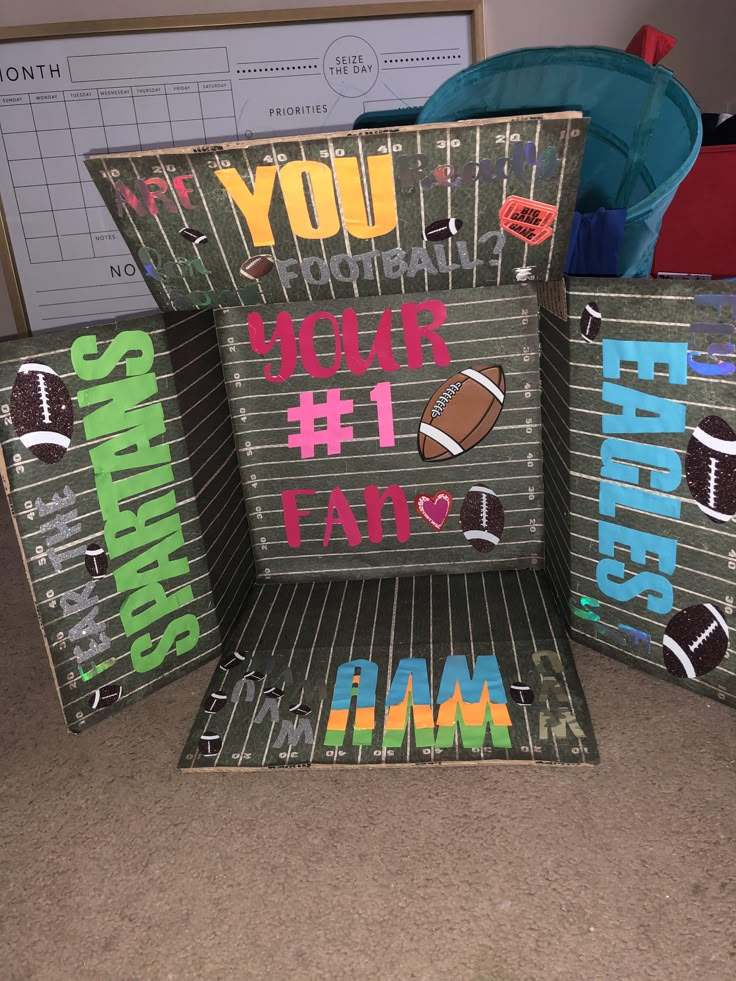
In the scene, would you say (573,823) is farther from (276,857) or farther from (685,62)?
(685,62)

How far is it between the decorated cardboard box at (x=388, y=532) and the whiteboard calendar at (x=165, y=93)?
1.10m

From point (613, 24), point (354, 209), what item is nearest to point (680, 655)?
point (354, 209)

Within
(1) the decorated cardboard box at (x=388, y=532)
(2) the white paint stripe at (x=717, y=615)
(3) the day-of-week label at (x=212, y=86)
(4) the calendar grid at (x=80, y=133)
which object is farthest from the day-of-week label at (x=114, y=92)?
(2) the white paint stripe at (x=717, y=615)

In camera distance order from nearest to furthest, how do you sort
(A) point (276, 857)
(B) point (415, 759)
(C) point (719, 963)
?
(C) point (719, 963)
(A) point (276, 857)
(B) point (415, 759)

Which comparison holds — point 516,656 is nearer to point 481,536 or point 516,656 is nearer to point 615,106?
point 481,536

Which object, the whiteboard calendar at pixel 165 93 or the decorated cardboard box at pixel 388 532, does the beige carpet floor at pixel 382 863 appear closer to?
the decorated cardboard box at pixel 388 532

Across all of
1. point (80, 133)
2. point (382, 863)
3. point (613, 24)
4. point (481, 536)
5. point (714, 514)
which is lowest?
point (382, 863)

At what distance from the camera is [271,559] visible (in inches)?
49.9

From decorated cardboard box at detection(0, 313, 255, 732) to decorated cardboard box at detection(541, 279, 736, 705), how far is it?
0.49 m

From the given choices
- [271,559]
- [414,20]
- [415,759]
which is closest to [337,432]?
[271,559]

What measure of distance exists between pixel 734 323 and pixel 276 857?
0.73 meters

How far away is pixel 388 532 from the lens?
123 cm

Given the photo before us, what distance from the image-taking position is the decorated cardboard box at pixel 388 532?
3.20 feet

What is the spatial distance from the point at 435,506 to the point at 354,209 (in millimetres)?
475
